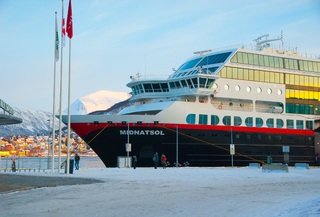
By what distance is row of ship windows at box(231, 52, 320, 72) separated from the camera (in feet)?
155

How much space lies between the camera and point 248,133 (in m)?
44.1

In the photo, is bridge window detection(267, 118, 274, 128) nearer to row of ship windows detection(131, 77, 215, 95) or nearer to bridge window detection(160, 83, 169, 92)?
row of ship windows detection(131, 77, 215, 95)

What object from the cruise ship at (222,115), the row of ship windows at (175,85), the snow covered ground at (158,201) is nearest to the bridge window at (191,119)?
the cruise ship at (222,115)

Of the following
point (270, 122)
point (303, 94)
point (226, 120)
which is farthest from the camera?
point (303, 94)

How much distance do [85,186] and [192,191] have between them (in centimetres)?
497

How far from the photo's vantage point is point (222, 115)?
43562mm

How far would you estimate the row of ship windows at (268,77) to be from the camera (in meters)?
45.9

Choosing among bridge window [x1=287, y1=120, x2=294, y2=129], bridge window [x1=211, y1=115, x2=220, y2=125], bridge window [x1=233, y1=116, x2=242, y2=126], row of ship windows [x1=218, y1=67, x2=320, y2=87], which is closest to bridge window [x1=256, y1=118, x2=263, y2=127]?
bridge window [x1=233, y1=116, x2=242, y2=126]

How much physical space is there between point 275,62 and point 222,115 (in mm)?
9590

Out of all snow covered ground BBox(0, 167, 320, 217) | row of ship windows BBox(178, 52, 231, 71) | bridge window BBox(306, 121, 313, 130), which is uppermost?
row of ship windows BBox(178, 52, 231, 71)

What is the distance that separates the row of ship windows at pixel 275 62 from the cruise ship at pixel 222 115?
0.31 ft

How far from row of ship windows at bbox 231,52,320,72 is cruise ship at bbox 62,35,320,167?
0.31 feet

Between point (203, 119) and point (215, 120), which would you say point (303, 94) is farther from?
point (203, 119)

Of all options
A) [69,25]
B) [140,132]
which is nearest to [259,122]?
[140,132]
